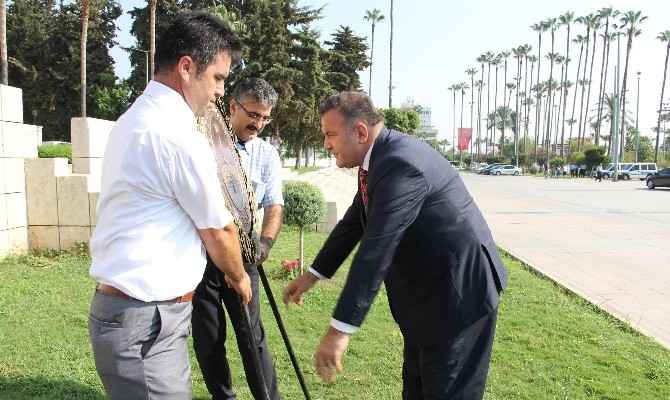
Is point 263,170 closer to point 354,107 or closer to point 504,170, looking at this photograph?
point 354,107

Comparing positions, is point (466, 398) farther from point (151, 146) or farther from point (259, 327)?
point (151, 146)

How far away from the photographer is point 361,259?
6.79 feet

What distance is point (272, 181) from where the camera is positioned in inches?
140

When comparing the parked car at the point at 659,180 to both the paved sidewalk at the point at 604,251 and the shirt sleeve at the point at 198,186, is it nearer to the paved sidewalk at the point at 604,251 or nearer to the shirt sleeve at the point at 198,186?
the paved sidewalk at the point at 604,251

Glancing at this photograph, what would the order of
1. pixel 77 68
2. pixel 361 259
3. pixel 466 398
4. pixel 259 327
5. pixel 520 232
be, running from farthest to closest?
pixel 77 68 → pixel 520 232 → pixel 259 327 → pixel 466 398 → pixel 361 259

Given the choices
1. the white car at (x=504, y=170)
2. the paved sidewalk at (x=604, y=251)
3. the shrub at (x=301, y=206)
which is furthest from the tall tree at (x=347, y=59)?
the shrub at (x=301, y=206)

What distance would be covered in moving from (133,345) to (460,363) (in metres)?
1.29

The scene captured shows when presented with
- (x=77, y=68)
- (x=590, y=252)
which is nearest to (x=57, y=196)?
(x=590, y=252)

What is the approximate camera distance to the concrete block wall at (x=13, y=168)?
22.3ft

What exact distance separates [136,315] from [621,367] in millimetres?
3791

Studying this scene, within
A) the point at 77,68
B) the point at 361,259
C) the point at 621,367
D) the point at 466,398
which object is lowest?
Result: the point at 621,367

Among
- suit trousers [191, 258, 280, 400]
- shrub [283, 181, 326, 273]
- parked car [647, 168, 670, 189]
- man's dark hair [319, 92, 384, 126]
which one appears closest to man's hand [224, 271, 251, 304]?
man's dark hair [319, 92, 384, 126]

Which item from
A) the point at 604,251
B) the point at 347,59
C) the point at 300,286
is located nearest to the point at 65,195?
the point at 300,286

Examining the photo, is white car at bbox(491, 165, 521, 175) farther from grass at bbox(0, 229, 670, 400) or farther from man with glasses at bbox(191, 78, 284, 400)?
man with glasses at bbox(191, 78, 284, 400)
